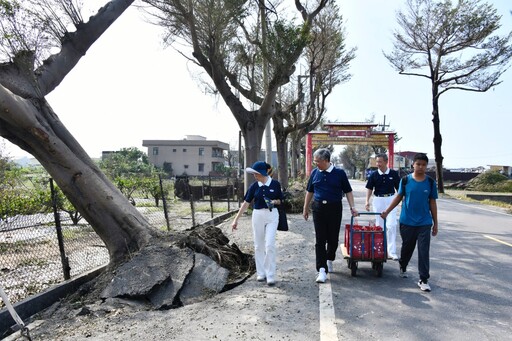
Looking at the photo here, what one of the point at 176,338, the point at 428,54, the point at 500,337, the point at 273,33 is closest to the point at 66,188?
the point at 176,338

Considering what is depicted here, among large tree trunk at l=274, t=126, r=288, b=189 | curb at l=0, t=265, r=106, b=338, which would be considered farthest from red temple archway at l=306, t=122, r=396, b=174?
curb at l=0, t=265, r=106, b=338

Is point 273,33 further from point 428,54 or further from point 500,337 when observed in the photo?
point 428,54

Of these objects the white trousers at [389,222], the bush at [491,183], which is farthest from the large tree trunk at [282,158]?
the bush at [491,183]

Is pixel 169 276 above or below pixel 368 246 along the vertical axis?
below

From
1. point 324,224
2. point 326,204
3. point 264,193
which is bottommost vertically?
point 324,224

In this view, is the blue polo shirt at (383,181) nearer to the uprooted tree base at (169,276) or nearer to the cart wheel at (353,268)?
the cart wheel at (353,268)

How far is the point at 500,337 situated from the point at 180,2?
11.3 metres

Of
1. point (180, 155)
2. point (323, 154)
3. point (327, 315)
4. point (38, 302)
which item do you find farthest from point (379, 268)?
point (180, 155)

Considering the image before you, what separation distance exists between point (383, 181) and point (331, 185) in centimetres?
206

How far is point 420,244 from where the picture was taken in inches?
225

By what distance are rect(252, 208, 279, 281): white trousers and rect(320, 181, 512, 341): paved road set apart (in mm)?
846

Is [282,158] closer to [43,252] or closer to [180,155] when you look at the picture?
[43,252]

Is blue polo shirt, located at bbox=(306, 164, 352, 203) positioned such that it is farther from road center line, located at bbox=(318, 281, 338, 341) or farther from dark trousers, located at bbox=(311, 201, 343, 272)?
road center line, located at bbox=(318, 281, 338, 341)

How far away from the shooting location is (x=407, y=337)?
404 cm
